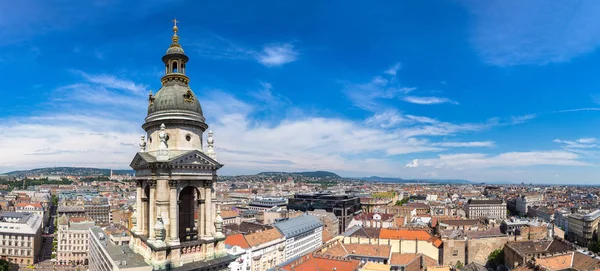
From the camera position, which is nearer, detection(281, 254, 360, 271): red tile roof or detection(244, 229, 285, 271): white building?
detection(281, 254, 360, 271): red tile roof

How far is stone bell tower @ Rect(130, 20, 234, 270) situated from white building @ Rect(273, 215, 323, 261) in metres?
76.6

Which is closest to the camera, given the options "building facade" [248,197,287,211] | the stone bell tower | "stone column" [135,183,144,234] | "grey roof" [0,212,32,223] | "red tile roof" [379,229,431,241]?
the stone bell tower

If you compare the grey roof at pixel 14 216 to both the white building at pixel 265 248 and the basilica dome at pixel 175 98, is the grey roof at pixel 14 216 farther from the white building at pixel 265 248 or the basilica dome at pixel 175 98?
the basilica dome at pixel 175 98

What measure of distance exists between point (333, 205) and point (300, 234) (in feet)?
183

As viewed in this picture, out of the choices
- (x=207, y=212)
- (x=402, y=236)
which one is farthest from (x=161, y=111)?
(x=402, y=236)

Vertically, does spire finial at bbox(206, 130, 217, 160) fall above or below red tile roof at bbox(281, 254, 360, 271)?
above

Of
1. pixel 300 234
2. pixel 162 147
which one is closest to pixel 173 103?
pixel 162 147

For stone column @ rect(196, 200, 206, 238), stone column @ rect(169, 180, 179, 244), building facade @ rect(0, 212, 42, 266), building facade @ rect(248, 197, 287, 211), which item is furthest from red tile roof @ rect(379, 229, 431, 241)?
building facade @ rect(248, 197, 287, 211)

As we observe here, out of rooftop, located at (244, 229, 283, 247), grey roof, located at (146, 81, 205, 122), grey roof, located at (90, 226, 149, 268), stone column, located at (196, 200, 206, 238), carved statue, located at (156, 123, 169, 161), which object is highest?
grey roof, located at (146, 81, 205, 122)

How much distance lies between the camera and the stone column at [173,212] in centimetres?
2133

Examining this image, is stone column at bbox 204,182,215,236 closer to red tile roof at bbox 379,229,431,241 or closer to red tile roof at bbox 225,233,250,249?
red tile roof at bbox 225,233,250,249

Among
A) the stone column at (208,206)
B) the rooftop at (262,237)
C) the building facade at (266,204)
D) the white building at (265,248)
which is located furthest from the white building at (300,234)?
the stone column at (208,206)

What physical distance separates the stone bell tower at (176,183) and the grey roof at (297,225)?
76852 millimetres

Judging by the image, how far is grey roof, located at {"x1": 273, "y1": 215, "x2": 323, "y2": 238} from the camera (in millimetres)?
100262
